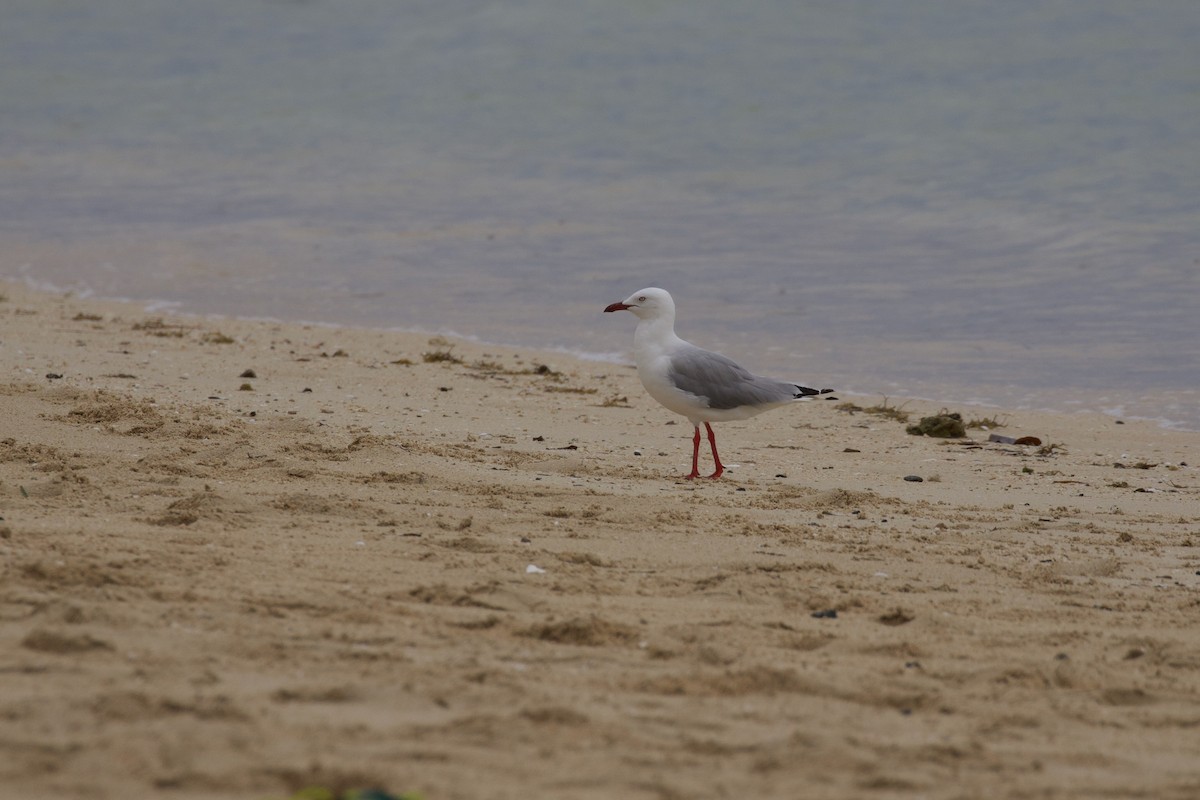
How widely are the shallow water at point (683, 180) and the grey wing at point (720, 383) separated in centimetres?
251

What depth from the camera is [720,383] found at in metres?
6.94

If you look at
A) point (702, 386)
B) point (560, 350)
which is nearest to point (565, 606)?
point (702, 386)

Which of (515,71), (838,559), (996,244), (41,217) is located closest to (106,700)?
(838,559)

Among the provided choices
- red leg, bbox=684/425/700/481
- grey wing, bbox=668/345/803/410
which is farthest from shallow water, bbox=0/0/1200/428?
red leg, bbox=684/425/700/481

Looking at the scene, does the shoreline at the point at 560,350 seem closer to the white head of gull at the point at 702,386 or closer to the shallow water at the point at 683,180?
the shallow water at the point at 683,180

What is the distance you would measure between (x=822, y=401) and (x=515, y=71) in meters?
16.1

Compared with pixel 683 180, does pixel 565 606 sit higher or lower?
lower

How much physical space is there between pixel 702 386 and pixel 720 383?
9 centimetres

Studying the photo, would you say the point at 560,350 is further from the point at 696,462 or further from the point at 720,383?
the point at 696,462

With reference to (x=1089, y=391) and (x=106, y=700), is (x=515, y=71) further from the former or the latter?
(x=106, y=700)

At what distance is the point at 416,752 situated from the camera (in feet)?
9.41

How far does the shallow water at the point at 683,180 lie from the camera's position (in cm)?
1127

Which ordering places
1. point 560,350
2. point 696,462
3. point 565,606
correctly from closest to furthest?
point 565,606 → point 696,462 → point 560,350

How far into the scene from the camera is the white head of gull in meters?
6.92
